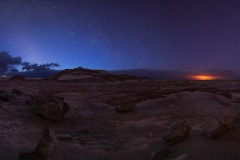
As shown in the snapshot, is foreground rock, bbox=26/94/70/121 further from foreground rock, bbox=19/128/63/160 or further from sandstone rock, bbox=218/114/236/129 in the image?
sandstone rock, bbox=218/114/236/129

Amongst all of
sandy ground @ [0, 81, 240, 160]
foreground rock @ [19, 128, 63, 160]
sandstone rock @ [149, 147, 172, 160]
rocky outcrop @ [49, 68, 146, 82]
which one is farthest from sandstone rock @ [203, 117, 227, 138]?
rocky outcrop @ [49, 68, 146, 82]

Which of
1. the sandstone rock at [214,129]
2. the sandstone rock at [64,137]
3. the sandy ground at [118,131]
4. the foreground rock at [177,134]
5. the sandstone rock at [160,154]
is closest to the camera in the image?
the sandstone rock at [160,154]

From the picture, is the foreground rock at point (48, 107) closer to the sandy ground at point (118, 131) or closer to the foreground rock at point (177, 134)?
the sandy ground at point (118, 131)

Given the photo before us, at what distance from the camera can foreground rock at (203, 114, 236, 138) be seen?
9.81 meters

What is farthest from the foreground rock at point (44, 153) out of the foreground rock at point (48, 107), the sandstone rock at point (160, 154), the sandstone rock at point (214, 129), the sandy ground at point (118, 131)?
the sandstone rock at point (214, 129)

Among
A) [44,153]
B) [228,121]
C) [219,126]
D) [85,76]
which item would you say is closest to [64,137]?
[44,153]

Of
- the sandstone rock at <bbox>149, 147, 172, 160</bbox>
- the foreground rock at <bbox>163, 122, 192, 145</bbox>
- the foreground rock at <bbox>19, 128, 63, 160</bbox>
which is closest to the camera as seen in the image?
the foreground rock at <bbox>19, 128, 63, 160</bbox>

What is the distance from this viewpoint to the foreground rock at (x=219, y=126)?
9812mm

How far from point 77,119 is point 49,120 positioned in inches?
70.4

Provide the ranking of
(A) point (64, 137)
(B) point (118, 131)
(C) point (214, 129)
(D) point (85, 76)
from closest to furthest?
1. (C) point (214, 129)
2. (A) point (64, 137)
3. (B) point (118, 131)
4. (D) point (85, 76)

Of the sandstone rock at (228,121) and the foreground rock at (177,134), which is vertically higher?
the sandstone rock at (228,121)

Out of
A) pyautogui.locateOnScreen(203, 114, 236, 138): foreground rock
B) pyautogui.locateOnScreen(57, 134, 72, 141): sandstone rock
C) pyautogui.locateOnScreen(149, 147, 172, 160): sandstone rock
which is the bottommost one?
pyautogui.locateOnScreen(57, 134, 72, 141): sandstone rock

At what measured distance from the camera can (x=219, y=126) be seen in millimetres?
9922

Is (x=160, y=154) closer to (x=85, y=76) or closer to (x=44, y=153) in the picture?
(x=44, y=153)
